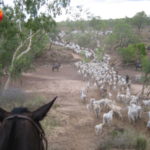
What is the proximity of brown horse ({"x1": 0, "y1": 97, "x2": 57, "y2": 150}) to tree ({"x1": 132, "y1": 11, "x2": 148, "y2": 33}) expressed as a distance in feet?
165

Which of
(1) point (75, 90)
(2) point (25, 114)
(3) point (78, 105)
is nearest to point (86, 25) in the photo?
(1) point (75, 90)

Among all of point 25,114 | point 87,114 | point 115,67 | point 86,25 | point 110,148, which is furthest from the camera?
point 86,25

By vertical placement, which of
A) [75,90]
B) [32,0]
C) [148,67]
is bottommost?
[75,90]

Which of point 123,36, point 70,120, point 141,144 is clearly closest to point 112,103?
point 70,120

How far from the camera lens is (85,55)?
3453 cm

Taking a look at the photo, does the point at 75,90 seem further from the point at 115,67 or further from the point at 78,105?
the point at 115,67

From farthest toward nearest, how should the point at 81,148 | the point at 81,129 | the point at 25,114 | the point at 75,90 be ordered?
1. the point at 75,90
2. the point at 81,129
3. the point at 81,148
4. the point at 25,114

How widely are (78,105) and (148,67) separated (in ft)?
17.0

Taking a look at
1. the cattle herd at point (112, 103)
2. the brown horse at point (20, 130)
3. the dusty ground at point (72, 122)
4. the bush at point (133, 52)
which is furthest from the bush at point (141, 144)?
the bush at point (133, 52)

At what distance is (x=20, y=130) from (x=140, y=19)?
50.8m

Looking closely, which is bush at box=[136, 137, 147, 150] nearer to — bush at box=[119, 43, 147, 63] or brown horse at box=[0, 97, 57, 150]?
brown horse at box=[0, 97, 57, 150]

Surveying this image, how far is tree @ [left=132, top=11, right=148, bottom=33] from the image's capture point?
49.9 m

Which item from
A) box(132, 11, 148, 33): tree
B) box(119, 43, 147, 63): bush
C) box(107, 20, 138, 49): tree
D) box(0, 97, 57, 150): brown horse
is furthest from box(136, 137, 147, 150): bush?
box(132, 11, 148, 33): tree

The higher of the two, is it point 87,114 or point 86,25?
point 86,25
